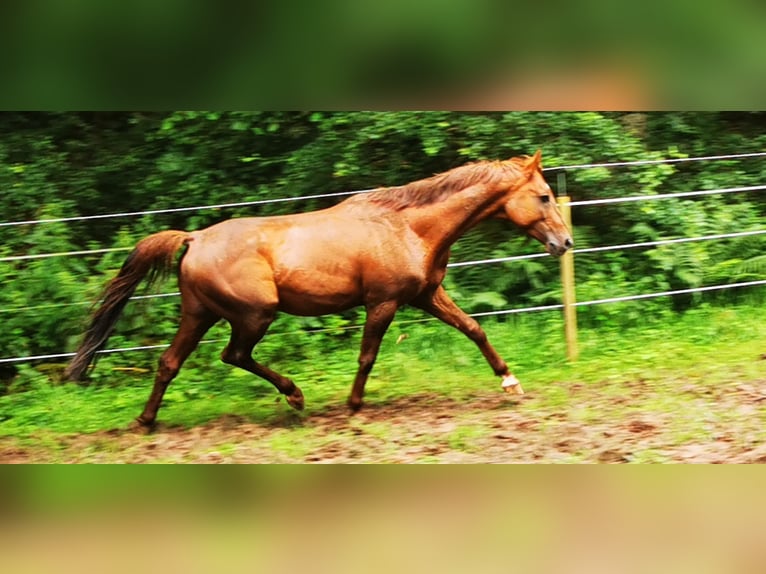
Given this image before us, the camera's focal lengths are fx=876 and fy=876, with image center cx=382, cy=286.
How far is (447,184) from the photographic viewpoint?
404 cm

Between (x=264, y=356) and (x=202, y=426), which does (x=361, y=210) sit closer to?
(x=264, y=356)

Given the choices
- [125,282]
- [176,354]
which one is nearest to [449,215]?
[176,354]

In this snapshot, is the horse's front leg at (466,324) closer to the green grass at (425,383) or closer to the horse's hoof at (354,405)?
the green grass at (425,383)

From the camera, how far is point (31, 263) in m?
4.40

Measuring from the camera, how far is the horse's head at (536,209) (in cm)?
405

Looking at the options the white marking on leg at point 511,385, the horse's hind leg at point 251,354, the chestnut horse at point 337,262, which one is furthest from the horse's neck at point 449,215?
the horse's hind leg at point 251,354

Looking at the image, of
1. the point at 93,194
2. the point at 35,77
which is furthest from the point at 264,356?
the point at 35,77

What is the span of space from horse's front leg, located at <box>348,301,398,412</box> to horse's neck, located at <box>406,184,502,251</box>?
36cm

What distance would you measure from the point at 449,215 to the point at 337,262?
561 millimetres

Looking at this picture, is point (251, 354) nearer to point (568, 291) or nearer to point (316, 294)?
point (316, 294)

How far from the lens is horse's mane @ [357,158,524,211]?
4043 millimetres

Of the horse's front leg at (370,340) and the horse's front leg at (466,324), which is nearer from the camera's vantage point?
the horse's front leg at (370,340)

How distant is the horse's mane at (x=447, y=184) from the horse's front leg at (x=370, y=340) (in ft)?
1.56

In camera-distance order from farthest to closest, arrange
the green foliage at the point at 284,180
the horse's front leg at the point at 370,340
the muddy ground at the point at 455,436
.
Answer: the green foliage at the point at 284,180, the horse's front leg at the point at 370,340, the muddy ground at the point at 455,436
